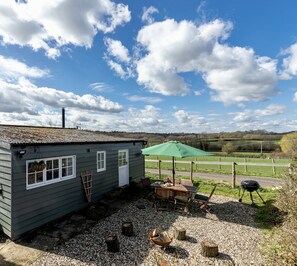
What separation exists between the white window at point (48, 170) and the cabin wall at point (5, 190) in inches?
18.9

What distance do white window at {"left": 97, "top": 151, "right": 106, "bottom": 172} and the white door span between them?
1.42 metres

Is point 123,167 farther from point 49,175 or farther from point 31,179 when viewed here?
point 31,179

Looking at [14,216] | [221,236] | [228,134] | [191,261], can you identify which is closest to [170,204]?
[221,236]

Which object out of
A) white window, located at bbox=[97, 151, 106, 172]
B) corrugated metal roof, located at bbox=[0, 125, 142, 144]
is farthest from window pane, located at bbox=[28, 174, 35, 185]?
white window, located at bbox=[97, 151, 106, 172]

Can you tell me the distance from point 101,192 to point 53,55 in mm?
8384

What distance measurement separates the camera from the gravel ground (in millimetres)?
4461

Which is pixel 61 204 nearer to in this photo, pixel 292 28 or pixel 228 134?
pixel 292 28

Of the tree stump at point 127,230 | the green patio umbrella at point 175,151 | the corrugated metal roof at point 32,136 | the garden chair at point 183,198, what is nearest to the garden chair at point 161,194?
the garden chair at point 183,198

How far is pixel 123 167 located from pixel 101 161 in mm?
1955

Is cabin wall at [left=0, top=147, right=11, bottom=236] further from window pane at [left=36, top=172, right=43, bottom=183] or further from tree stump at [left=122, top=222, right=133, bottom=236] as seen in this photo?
tree stump at [left=122, top=222, right=133, bottom=236]

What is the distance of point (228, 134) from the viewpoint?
41250 millimetres

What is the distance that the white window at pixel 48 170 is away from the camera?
5855 millimetres

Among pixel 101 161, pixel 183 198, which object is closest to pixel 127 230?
pixel 183 198

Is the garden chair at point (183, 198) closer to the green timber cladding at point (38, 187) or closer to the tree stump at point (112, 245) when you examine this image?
the tree stump at point (112, 245)
